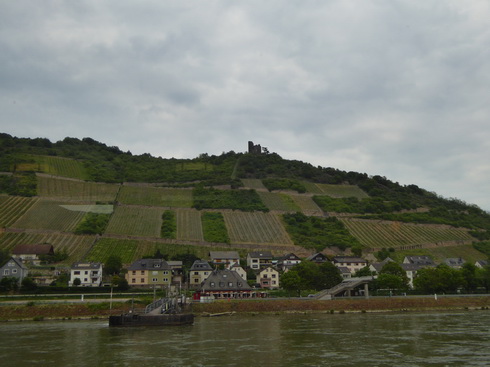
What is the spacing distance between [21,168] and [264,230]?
345 ft

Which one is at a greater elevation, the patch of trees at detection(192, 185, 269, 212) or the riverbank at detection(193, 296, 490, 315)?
the patch of trees at detection(192, 185, 269, 212)

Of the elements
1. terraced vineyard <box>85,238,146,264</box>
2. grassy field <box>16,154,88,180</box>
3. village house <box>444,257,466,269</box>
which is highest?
grassy field <box>16,154,88,180</box>

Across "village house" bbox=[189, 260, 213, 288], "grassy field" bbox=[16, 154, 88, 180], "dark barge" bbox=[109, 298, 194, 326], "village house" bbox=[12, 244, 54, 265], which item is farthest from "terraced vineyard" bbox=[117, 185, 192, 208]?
"dark barge" bbox=[109, 298, 194, 326]

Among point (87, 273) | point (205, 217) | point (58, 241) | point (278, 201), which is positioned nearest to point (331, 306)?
point (87, 273)

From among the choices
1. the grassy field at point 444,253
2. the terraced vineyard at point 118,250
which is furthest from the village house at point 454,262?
the terraced vineyard at point 118,250

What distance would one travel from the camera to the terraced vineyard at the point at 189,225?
129 meters

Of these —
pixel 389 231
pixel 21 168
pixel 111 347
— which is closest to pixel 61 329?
pixel 111 347

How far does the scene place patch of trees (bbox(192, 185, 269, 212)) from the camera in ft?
525

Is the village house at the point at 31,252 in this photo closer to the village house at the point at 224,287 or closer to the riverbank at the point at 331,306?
the village house at the point at 224,287

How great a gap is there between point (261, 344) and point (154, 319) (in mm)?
24525

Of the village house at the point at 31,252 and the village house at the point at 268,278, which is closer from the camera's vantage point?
the village house at the point at 31,252

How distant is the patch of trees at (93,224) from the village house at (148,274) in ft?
98.4

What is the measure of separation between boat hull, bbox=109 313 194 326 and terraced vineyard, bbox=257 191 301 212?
108 meters

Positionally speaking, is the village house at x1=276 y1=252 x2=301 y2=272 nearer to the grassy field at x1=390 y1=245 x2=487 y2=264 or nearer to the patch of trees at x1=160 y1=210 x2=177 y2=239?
the grassy field at x1=390 y1=245 x2=487 y2=264
